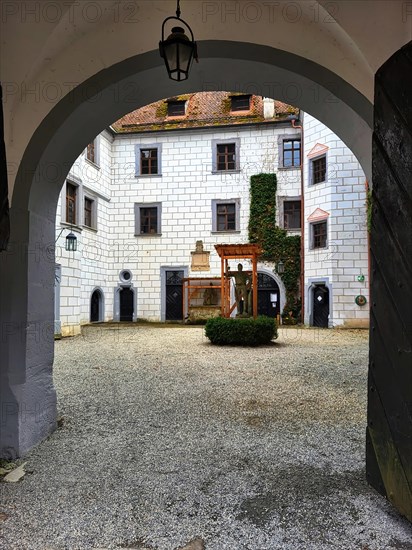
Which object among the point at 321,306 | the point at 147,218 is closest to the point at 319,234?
the point at 321,306

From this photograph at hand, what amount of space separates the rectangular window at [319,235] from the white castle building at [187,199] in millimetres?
46

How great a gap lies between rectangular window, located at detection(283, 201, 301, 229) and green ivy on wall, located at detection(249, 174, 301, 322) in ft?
1.53

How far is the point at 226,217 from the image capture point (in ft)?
60.0

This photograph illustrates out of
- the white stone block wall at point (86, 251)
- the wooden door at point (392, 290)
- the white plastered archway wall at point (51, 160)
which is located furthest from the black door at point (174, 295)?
the wooden door at point (392, 290)

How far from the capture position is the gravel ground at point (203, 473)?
2.11m

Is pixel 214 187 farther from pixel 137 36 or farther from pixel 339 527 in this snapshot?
pixel 339 527

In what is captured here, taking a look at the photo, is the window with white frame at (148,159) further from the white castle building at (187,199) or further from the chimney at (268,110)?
the chimney at (268,110)

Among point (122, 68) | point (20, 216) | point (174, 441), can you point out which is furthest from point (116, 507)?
point (122, 68)

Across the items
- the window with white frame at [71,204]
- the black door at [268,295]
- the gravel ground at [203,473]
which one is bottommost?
the gravel ground at [203,473]

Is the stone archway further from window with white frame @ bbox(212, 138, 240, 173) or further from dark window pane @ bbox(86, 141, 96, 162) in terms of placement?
window with white frame @ bbox(212, 138, 240, 173)

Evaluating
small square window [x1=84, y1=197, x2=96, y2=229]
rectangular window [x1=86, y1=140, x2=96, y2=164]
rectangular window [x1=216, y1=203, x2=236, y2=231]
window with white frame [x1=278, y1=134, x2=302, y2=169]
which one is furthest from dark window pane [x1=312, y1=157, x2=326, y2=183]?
small square window [x1=84, y1=197, x2=96, y2=229]

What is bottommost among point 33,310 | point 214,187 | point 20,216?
point 33,310

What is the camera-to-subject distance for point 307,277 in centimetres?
1658

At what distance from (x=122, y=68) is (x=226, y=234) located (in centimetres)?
1490
